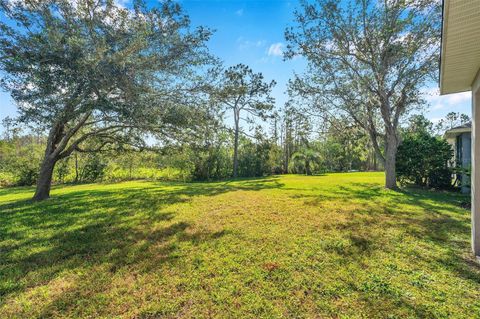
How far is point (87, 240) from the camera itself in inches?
179

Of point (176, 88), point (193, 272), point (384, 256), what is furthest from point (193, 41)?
point (384, 256)

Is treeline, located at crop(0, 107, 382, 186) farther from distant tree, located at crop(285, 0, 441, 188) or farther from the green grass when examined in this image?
the green grass

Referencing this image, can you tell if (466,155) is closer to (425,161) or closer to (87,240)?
(425,161)

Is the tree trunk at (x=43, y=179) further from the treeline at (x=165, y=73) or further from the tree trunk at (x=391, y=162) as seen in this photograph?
the tree trunk at (x=391, y=162)

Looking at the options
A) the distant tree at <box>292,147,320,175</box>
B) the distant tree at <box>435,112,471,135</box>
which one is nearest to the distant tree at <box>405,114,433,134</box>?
the distant tree at <box>292,147,320,175</box>

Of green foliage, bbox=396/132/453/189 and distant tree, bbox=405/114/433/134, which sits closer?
green foliage, bbox=396/132/453/189

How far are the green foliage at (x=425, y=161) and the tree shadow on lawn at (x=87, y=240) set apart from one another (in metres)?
10.3

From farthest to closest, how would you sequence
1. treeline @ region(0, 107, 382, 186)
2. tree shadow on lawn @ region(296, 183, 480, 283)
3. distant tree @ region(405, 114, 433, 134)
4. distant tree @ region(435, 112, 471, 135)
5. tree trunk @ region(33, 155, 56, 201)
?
1. distant tree @ region(435, 112, 471, 135)
2. treeline @ region(0, 107, 382, 186)
3. distant tree @ region(405, 114, 433, 134)
4. tree trunk @ region(33, 155, 56, 201)
5. tree shadow on lawn @ region(296, 183, 480, 283)

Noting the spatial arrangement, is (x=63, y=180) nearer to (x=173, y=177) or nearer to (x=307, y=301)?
(x=173, y=177)

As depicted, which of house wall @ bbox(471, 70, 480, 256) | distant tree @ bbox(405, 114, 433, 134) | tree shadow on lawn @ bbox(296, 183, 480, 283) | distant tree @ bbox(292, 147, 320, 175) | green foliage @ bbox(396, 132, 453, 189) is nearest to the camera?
house wall @ bbox(471, 70, 480, 256)

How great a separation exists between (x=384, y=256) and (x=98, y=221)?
638cm

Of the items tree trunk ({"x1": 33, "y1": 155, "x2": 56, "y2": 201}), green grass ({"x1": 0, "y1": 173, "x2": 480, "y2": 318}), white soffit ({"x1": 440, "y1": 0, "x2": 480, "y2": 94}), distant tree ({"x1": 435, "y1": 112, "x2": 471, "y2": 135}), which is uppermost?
distant tree ({"x1": 435, "y1": 112, "x2": 471, "y2": 135})

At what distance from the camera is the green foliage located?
9945mm

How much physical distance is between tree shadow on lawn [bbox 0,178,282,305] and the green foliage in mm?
10331
